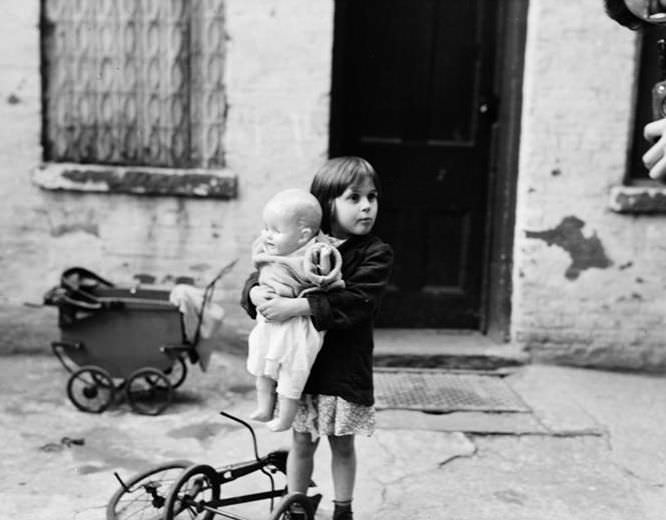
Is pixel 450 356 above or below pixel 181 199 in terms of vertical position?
below

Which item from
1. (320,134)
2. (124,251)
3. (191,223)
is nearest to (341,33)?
(320,134)

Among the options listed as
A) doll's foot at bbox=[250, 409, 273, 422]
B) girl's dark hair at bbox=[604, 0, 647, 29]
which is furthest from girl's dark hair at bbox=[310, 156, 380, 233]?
girl's dark hair at bbox=[604, 0, 647, 29]

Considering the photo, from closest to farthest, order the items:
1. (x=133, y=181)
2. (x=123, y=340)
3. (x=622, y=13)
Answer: (x=622, y=13) < (x=123, y=340) < (x=133, y=181)

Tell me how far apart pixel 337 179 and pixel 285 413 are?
860mm

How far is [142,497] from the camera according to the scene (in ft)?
11.4

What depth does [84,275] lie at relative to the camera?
480 cm

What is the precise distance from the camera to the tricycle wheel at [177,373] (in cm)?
468

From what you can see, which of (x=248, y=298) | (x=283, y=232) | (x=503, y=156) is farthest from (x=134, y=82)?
(x=283, y=232)

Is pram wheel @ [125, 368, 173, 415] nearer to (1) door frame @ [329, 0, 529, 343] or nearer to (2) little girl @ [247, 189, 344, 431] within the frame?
(2) little girl @ [247, 189, 344, 431]

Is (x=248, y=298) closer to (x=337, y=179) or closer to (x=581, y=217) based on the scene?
(x=337, y=179)

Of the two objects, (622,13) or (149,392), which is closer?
Result: (622,13)

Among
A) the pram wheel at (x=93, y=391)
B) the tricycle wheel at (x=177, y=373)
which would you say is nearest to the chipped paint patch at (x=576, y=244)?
the tricycle wheel at (x=177, y=373)

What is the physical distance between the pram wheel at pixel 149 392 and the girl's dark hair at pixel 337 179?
198 cm

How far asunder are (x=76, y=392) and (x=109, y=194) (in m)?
1.37
